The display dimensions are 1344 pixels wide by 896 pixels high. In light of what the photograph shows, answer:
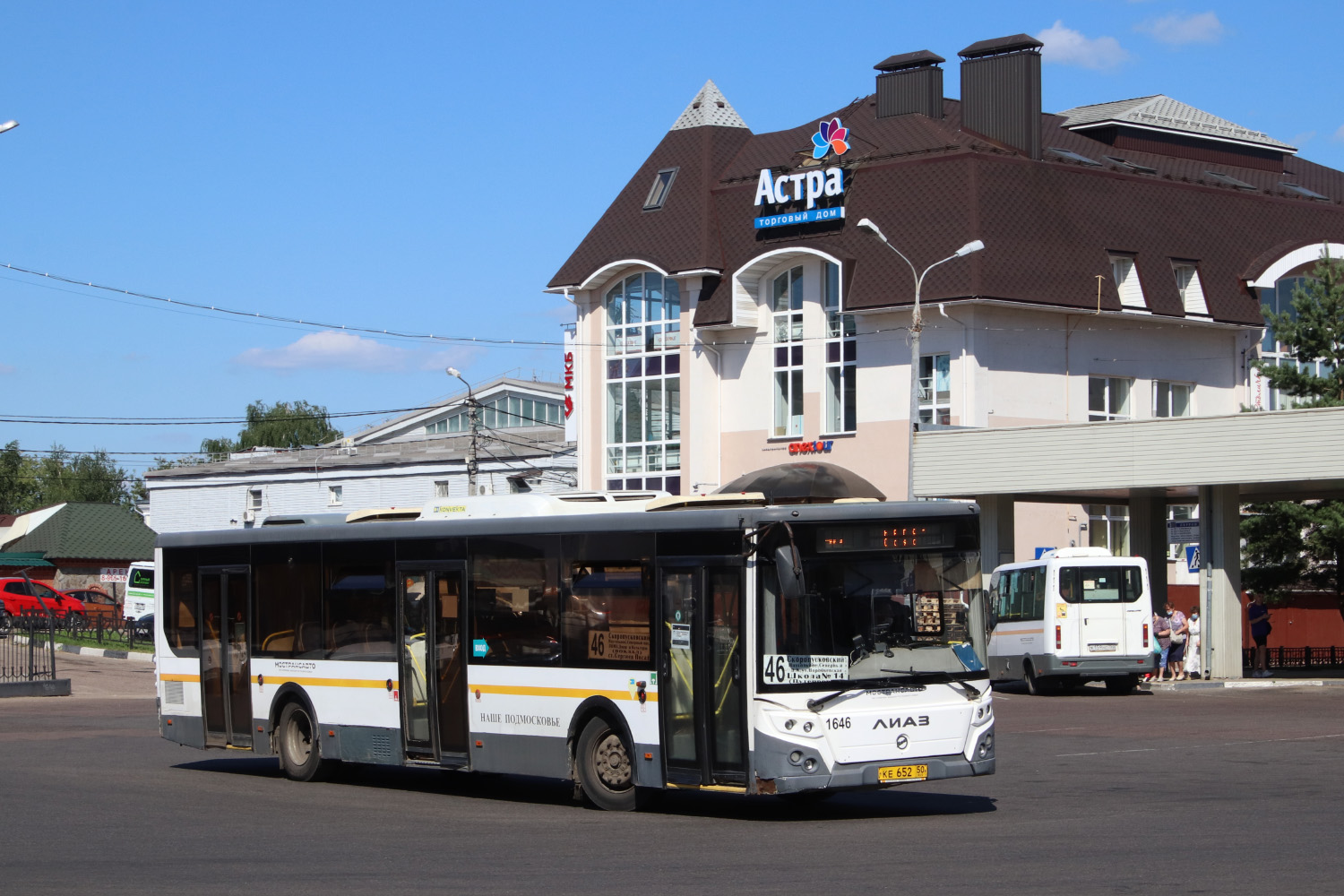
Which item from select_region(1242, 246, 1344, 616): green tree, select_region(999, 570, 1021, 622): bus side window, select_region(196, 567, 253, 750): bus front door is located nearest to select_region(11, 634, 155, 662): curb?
select_region(999, 570, 1021, 622): bus side window

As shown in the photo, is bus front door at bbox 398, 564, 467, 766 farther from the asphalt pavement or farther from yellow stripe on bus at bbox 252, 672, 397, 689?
the asphalt pavement

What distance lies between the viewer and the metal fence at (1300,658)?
45.4 m

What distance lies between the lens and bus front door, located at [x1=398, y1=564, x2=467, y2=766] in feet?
54.1

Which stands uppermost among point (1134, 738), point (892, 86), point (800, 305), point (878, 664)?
point (892, 86)

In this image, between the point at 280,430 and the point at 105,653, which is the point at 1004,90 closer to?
the point at 105,653

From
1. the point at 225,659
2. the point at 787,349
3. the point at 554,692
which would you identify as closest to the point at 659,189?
the point at 787,349

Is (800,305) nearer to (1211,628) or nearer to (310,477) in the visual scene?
(1211,628)

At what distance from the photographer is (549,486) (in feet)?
233

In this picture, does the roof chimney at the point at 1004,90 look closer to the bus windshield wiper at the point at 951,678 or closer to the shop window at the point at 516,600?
the shop window at the point at 516,600

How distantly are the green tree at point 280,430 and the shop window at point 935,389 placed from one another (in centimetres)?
7839

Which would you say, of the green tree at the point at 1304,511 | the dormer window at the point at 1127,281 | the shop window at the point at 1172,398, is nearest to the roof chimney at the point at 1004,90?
the dormer window at the point at 1127,281

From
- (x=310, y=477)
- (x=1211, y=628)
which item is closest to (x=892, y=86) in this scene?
(x=1211, y=628)

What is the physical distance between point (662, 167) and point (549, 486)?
16719mm

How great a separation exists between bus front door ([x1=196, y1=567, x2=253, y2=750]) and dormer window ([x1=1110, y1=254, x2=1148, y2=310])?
3874 centimetres
